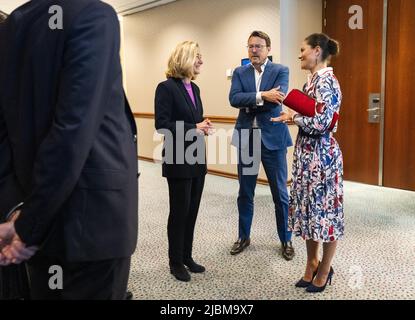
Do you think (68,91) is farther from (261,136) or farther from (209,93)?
(209,93)

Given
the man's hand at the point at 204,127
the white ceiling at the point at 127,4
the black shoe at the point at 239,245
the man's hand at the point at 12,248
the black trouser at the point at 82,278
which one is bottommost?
the black shoe at the point at 239,245

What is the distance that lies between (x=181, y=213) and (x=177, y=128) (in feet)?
1.70

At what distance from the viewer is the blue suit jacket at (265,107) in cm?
296

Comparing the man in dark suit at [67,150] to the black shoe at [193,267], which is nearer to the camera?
the man in dark suit at [67,150]

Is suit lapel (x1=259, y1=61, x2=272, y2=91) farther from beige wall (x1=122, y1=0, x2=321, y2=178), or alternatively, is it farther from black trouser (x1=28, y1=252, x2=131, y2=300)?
black trouser (x1=28, y1=252, x2=131, y2=300)

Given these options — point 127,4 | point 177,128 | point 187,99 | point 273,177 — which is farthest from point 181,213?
point 127,4

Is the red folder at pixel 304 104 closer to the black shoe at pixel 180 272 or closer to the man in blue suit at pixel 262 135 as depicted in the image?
the man in blue suit at pixel 262 135

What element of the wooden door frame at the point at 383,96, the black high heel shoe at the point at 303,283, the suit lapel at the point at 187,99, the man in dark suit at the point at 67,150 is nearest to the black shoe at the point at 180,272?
the black high heel shoe at the point at 303,283

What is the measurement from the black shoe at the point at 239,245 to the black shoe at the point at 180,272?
532 mm

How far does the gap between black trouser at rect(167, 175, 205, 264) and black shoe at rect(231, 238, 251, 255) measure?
0.46m

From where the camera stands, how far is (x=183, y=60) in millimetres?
2498

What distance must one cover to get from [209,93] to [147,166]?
5.94 feet

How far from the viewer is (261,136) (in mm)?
2973

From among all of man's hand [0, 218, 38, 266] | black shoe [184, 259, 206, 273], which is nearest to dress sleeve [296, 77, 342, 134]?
black shoe [184, 259, 206, 273]
